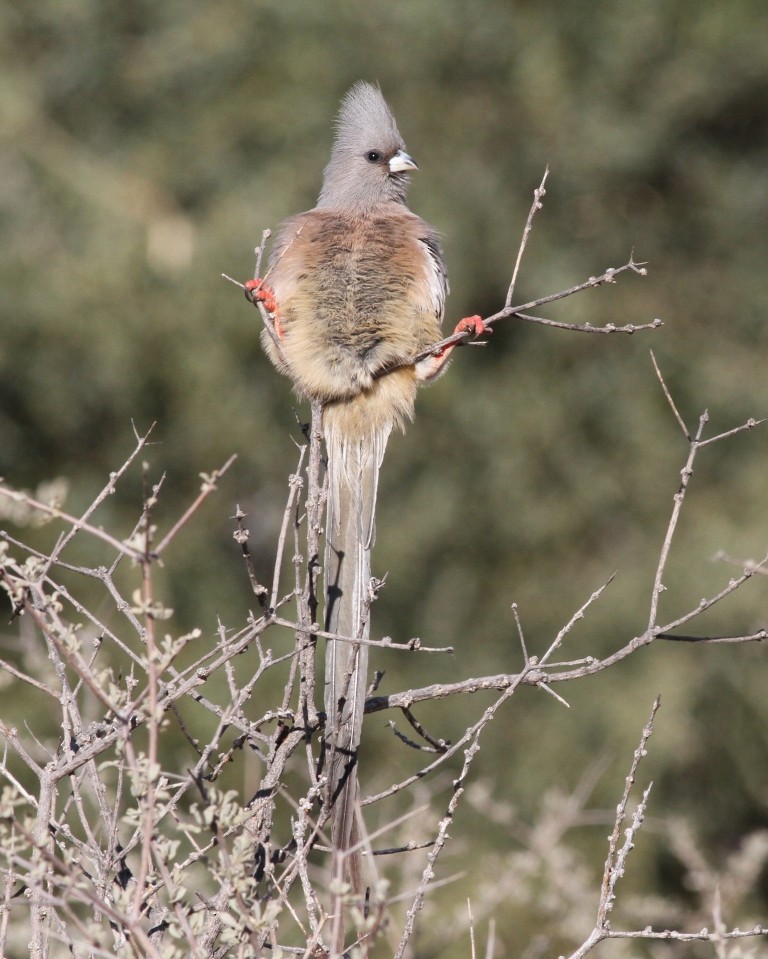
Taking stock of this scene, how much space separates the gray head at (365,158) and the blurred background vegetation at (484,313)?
152 inches

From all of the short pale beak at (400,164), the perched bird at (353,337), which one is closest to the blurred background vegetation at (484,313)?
the short pale beak at (400,164)

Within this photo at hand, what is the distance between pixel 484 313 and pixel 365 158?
478cm

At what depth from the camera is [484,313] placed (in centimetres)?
945

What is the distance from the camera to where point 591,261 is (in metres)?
9.91

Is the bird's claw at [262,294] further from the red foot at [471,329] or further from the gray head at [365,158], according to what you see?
the gray head at [365,158]

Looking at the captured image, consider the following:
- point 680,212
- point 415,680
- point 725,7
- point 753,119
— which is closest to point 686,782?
point 415,680

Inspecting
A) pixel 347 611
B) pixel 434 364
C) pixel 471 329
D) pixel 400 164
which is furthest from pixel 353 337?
pixel 400 164

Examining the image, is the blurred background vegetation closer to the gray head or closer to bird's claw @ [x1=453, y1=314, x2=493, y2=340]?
the gray head

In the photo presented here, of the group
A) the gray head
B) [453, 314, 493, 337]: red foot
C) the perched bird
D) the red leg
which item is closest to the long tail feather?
the perched bird

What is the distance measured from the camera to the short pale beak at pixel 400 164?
4727 mm

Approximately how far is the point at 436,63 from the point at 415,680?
4.73 metres

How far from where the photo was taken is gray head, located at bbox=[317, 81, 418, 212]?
15.3 ft

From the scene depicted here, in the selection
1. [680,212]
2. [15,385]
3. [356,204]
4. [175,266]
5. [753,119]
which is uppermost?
[753,119]

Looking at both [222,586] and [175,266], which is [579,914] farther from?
[175,266]
